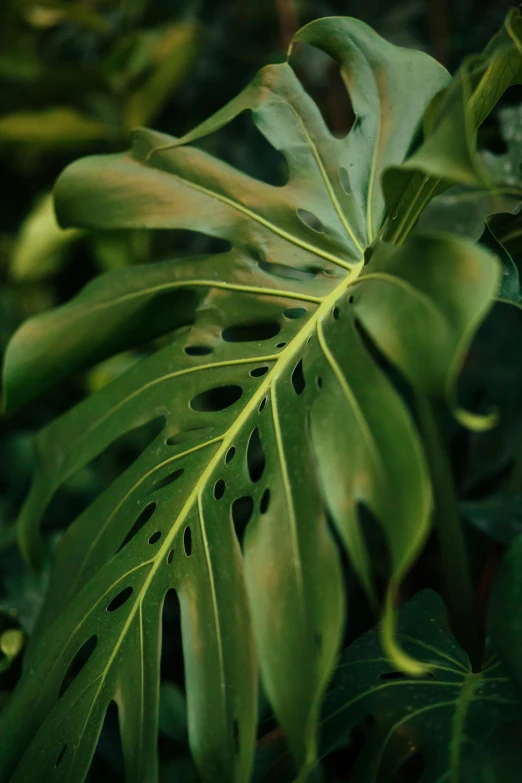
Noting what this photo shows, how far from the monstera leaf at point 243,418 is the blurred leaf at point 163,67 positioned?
79 cm

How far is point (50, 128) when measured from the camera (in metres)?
1.34

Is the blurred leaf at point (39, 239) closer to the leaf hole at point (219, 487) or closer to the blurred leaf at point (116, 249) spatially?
the blurred leaf at point (116, 249)

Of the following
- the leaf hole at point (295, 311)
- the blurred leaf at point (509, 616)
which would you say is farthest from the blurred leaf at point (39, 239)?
the blurred leaf at point (509, 616)

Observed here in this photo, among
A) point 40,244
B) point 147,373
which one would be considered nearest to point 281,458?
point 147,373

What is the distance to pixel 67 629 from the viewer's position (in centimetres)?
60

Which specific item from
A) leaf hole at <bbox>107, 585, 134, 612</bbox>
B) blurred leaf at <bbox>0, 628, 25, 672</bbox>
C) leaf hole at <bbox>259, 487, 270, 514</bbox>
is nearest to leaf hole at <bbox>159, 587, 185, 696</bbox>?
leaf hole at <bbox>107, 585, 134, 612</bbox>

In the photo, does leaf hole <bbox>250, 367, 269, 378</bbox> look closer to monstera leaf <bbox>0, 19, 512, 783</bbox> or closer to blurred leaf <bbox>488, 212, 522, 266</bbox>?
monstera leaf <bbox>0, 19, 512, 783</bbox>

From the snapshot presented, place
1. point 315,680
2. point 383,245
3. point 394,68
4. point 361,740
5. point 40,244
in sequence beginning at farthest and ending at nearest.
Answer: point 40,244 → point 361,740 → point 394,68 → point 383,245 → point 315,680

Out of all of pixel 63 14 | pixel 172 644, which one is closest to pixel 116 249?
pixel 63 14

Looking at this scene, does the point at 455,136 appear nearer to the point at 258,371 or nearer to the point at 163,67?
the point at 258,371

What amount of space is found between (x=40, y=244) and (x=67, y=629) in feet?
2.96

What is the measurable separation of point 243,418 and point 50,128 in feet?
3.26

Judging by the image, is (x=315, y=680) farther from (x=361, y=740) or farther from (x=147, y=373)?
(x=361, y=740)

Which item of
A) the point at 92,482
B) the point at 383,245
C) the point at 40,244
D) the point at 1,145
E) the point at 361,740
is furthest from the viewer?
the point at 1,145
